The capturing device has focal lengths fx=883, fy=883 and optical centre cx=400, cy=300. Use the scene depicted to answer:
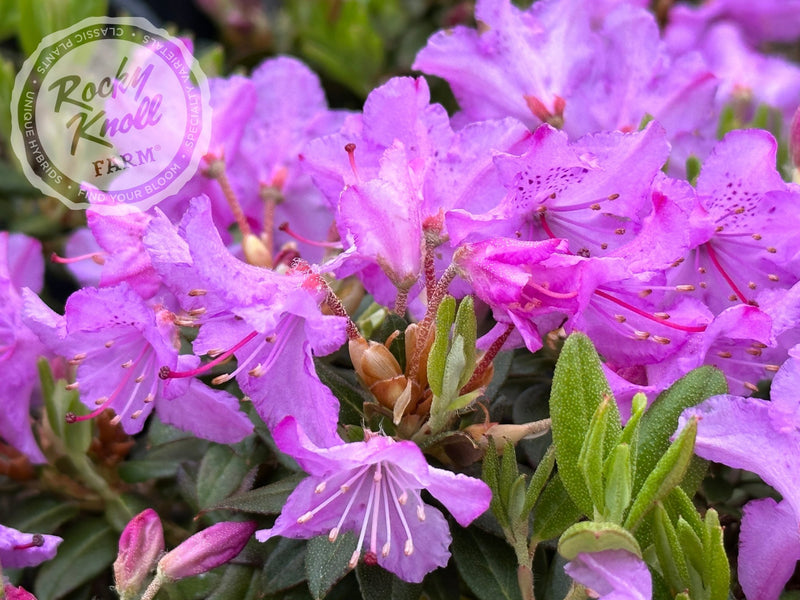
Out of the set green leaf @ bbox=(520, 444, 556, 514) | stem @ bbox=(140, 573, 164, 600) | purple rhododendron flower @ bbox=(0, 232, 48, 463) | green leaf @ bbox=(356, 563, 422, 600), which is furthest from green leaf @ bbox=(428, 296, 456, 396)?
purple rhododendron flower @ bbox=(0, 232, 48, 463)

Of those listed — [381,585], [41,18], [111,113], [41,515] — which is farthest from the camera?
[41,18]


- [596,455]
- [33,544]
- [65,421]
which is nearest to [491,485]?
[596,455]

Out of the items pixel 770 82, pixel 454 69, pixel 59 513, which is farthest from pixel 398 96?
pixel 770 82

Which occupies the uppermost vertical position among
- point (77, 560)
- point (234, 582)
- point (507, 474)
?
point (507, 474)

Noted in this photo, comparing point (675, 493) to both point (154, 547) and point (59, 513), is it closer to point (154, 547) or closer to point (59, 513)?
point (154, 547)

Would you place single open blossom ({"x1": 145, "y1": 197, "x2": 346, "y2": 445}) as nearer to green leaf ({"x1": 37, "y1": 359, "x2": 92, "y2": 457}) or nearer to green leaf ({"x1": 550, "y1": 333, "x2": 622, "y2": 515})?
green leaf ({"x1": 550, "y1": 333, "x2": 622, "y2": 515})

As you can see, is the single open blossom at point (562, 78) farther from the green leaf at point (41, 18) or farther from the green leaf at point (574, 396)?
the green leaf at point (41, 18)

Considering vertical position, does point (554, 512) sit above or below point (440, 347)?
below

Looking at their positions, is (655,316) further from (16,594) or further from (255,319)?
(16,594)

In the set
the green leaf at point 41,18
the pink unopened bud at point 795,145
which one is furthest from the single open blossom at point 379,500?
the green leaf at point 41,18
